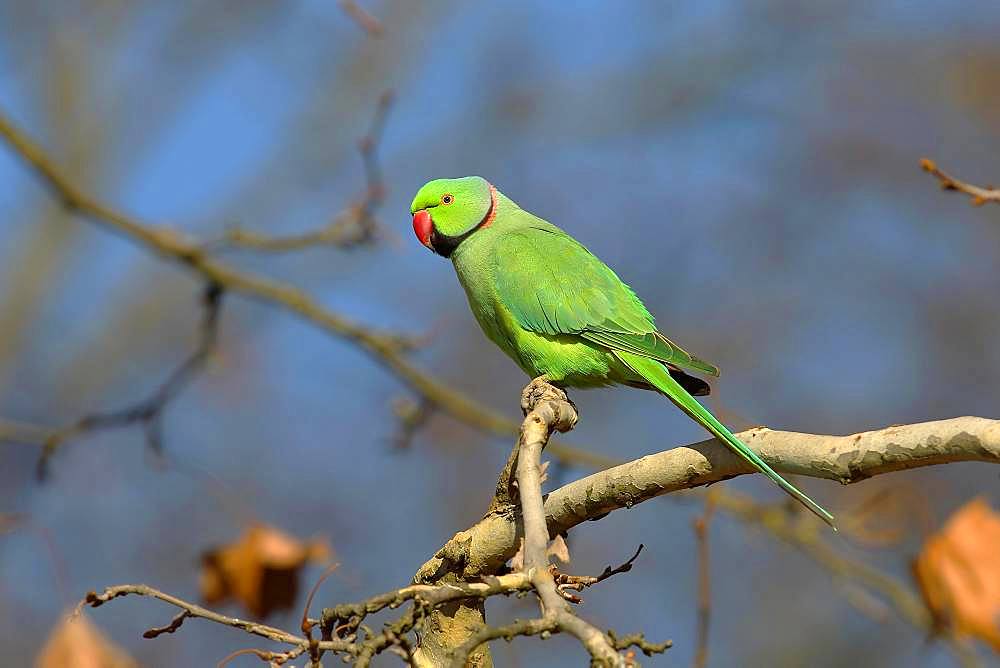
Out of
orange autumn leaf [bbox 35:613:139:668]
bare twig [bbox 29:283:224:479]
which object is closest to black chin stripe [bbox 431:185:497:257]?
bare twig [bbox 29:283:224:479]

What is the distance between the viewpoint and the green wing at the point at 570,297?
3.69 meters

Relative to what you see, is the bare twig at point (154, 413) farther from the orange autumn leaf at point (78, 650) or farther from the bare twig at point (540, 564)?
the bare twig at point (540, 564)

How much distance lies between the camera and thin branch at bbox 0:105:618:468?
470cm

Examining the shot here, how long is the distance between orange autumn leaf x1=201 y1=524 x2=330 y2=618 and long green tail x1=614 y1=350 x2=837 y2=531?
150cm

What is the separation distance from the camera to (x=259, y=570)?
415 centimetres

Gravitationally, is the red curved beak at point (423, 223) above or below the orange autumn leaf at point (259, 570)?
above

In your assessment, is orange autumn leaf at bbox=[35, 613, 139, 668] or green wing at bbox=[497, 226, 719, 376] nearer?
orange autumn leaf at bbox=[35, 613, 139, 668]

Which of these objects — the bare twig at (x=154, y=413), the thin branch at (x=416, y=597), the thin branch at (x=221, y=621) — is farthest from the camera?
the bare twig at (x=154, y=413)

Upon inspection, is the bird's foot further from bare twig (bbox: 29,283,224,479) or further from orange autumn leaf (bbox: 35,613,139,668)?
bare twig (bbox: 29,283,224,479)

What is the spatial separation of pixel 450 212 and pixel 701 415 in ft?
5.31

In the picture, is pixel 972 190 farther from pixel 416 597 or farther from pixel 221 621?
pixel 221 621

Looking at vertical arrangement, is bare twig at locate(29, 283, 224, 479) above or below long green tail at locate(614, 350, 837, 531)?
above

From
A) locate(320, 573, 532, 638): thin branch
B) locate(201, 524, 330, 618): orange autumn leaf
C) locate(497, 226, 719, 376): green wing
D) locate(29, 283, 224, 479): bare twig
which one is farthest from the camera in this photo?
locate(29, 283, 224, 479): bare twig

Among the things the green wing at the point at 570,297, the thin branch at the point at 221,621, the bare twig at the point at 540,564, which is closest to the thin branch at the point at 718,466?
the bare twig at the point at 540,564
